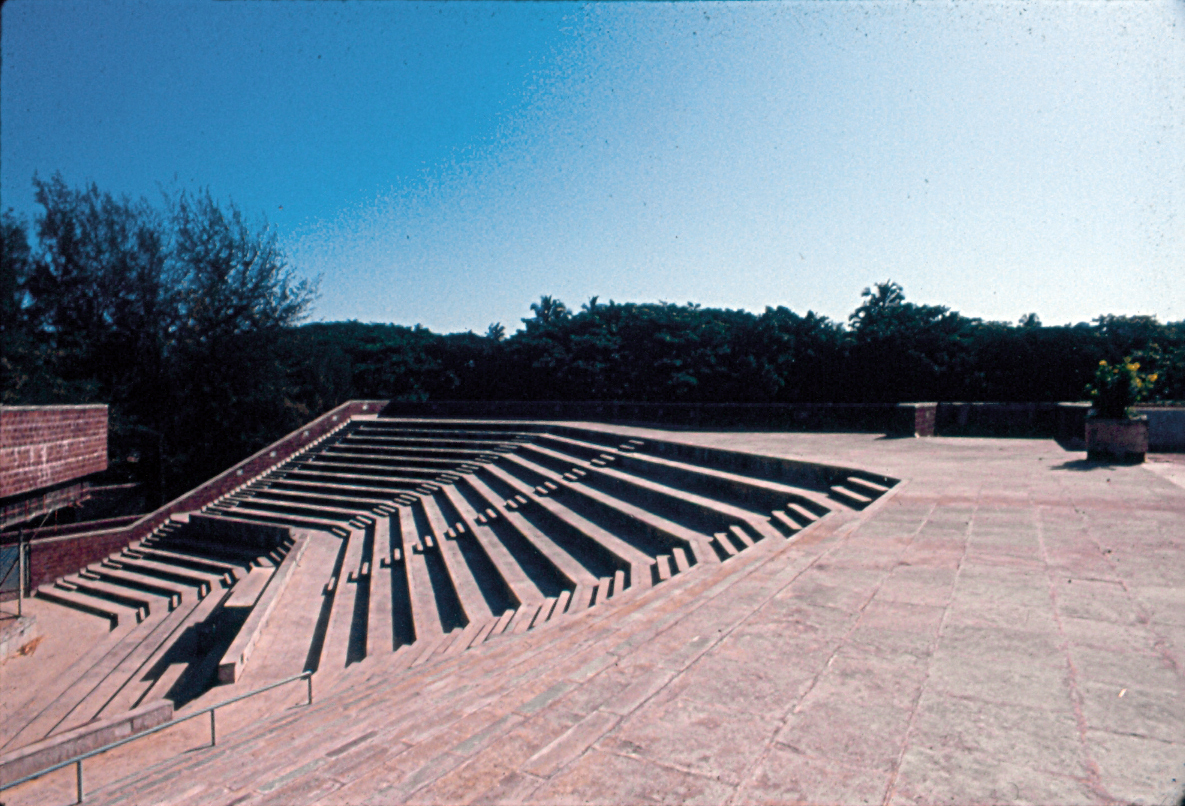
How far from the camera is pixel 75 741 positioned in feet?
18.0

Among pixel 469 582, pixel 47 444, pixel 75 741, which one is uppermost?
pixel 47 444

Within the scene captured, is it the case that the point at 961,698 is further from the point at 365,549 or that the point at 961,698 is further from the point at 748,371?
the point at 748,371

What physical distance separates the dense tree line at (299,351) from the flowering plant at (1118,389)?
24.8ft

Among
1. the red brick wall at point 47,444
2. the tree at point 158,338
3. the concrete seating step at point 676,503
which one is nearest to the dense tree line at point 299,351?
the tree at point 158,338

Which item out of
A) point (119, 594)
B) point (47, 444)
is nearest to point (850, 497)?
point (47, 444)

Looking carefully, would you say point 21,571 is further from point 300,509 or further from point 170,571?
point 300,509

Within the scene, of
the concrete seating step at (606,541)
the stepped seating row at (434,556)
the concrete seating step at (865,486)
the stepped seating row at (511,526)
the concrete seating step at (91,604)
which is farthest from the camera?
the concrete seating step at (91,604)

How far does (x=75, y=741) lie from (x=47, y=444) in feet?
10.5

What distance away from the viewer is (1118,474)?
7430 mm

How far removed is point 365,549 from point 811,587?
9.35 meters

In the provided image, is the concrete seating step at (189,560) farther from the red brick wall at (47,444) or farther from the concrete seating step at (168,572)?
the red brick wall at (47,444)

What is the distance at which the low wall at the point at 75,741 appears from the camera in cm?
500

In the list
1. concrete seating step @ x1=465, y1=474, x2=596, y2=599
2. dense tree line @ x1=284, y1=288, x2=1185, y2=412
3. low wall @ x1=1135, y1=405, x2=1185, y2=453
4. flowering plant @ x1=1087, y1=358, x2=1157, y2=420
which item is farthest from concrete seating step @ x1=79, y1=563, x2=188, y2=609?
low wall @ x1=1135, y1=405, x2=1185, y2=453

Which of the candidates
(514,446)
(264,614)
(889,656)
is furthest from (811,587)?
(514,446)
